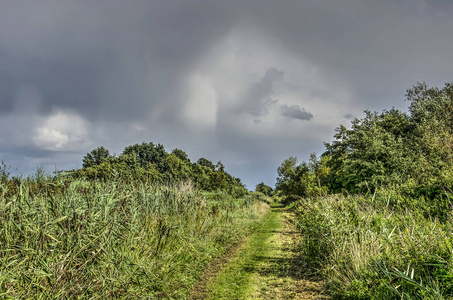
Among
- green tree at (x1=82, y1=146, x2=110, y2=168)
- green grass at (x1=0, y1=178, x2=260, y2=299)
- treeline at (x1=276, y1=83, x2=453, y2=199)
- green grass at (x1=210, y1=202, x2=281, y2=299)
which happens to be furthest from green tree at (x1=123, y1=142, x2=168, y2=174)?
green grass at (x1=0, y1=178, x2=260, y2=299)

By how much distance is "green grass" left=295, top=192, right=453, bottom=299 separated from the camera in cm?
340

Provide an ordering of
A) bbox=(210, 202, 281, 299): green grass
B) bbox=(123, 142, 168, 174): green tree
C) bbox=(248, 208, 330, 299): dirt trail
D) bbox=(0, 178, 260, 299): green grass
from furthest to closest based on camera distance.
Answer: bbox=(123, 142, 168, 174): green tree
bbox=(210, 202, 281, 299): green grass
bbox=(248, 208, 330, 299): dirt trail
bbox=(0, 178, 260, 299): green grass

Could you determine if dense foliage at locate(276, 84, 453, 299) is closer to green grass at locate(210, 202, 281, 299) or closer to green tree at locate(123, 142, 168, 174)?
green grass at locate(210, 202, 281, 299)

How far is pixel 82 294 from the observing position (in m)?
3.47

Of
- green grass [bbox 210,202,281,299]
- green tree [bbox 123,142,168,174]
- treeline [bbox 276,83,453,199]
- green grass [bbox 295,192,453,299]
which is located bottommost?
green grass [bbox 210,202,281,299]

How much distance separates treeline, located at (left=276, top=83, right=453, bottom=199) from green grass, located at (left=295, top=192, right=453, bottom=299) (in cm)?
122

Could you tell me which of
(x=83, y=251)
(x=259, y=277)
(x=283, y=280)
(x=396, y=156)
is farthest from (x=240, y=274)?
(x=396, y=156)

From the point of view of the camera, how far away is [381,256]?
4.57 m

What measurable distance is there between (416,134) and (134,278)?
2601 centimetres

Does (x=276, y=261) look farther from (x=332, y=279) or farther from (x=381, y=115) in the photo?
(x=381, y=115)

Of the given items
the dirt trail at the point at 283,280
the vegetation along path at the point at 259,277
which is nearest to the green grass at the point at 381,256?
the dirt trail at the point at 283,280

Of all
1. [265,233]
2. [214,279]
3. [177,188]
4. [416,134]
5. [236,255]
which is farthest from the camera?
[416,134]

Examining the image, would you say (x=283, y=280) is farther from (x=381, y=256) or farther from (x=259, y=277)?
(x=381, y=256)

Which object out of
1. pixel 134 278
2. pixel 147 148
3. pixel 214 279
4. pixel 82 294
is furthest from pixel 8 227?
pixel 147 148
